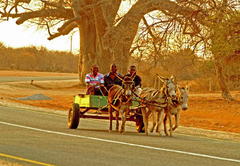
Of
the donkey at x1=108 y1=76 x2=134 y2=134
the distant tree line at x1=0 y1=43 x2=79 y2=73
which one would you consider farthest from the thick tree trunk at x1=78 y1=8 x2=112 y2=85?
the distant tree line at x1=0 y1=43 x2=79 y2=73

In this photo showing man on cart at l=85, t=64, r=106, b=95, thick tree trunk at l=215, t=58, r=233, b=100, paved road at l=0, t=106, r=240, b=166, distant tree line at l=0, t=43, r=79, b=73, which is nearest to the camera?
paved road at l=0, t=106, r=240, b=166

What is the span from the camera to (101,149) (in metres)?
10.9

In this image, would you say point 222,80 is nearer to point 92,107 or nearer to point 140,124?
point 140,124

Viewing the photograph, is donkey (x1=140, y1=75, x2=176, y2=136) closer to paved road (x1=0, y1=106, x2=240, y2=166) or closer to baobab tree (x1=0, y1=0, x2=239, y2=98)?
paved road (x1=0, y1=106, x2=240, y2=166)

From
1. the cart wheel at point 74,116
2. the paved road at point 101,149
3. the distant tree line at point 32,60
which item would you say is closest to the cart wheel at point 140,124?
the paved road at point 101,149

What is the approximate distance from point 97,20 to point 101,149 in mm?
28537

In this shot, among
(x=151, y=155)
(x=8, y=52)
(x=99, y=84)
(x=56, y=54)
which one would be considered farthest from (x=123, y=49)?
(x=56, y=54)

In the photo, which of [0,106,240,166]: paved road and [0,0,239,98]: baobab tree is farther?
[0,0,239,98]: baobab tree

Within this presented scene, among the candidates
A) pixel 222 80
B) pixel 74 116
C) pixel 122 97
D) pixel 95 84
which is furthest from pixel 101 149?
pixel 222 80

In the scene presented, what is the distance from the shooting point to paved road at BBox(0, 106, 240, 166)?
30.9ft

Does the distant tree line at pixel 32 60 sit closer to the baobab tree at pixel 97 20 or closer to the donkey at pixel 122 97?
the baobab tree at pixel 97 20

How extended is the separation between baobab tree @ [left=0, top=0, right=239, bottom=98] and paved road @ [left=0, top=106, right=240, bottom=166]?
45.5ft

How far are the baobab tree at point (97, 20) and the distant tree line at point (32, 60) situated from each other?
170 ft

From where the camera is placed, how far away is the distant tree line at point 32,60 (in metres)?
97.1
